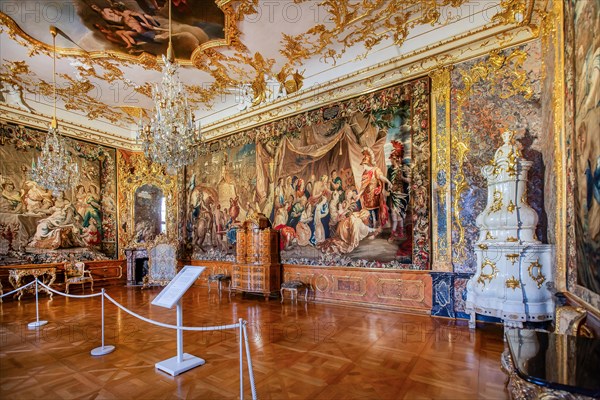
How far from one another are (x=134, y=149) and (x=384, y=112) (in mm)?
10517

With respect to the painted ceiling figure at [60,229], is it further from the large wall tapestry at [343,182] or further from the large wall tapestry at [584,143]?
the large wall tapestry at [584,143]

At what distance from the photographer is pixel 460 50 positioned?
635 cm

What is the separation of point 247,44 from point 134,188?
8.20 meters

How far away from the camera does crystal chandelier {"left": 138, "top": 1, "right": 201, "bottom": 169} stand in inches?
210

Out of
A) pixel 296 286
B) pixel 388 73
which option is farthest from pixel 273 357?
pixel 388 73

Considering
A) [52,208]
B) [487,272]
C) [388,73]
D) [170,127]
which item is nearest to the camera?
[487,272]

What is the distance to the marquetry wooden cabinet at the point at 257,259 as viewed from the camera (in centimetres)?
839

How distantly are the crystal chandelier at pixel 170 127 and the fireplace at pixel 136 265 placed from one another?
289 inches

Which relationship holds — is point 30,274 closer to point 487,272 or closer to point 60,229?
point 60,229

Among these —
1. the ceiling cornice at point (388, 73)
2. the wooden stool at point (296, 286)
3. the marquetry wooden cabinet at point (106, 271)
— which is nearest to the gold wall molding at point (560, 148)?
the ceiling cornice at point (388, 73)

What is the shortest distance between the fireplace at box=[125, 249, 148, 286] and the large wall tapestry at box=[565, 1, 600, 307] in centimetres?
1225

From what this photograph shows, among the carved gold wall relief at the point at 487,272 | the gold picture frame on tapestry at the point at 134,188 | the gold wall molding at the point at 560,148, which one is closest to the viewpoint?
the gold wall molding at the point at 560,148

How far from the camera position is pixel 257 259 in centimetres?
862

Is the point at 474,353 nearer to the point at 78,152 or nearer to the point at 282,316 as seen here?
the point at 282,316
